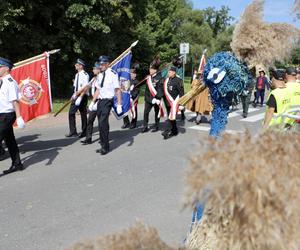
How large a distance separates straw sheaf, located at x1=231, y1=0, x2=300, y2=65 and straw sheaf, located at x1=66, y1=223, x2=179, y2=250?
2.73 metres

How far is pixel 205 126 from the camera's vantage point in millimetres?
11875

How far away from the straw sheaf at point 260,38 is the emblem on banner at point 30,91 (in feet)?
16.1

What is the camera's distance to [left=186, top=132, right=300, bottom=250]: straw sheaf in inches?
49.5

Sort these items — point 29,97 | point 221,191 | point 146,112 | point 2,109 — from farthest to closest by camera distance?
1. point 146,112
2. point 29,97
3. point 2,109
4. point 221,191

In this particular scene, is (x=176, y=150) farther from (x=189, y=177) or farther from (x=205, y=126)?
(x=189, y=177)

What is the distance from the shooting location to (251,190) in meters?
1.26

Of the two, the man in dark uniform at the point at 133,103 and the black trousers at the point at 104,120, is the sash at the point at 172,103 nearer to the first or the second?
the man in dark uniform at the point at 133,103

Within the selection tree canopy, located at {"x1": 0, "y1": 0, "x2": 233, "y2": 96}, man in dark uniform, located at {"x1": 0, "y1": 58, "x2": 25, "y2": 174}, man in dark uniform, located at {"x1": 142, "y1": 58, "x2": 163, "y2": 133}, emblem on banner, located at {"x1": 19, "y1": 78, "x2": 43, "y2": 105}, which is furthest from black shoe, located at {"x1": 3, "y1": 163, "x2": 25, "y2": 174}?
tree canopy, located at {"x1": 0, "y1": 0, "x2": 233, "y2": 96}

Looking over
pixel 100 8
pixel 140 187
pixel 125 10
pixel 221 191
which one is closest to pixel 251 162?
pixel 221 191

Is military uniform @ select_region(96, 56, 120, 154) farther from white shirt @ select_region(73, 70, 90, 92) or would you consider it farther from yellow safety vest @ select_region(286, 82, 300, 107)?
yellow safety vest @ select_region(286, 82, 300, 107)

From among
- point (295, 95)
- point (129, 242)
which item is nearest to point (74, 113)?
point (295, 95)

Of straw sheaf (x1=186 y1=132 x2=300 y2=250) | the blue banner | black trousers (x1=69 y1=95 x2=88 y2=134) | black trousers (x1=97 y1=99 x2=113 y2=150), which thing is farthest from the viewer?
black trousers (x1=69 y1=95 x2=88 y2=134)

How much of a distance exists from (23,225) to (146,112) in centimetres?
655

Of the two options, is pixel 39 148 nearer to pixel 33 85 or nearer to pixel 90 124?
pixel 90 124
